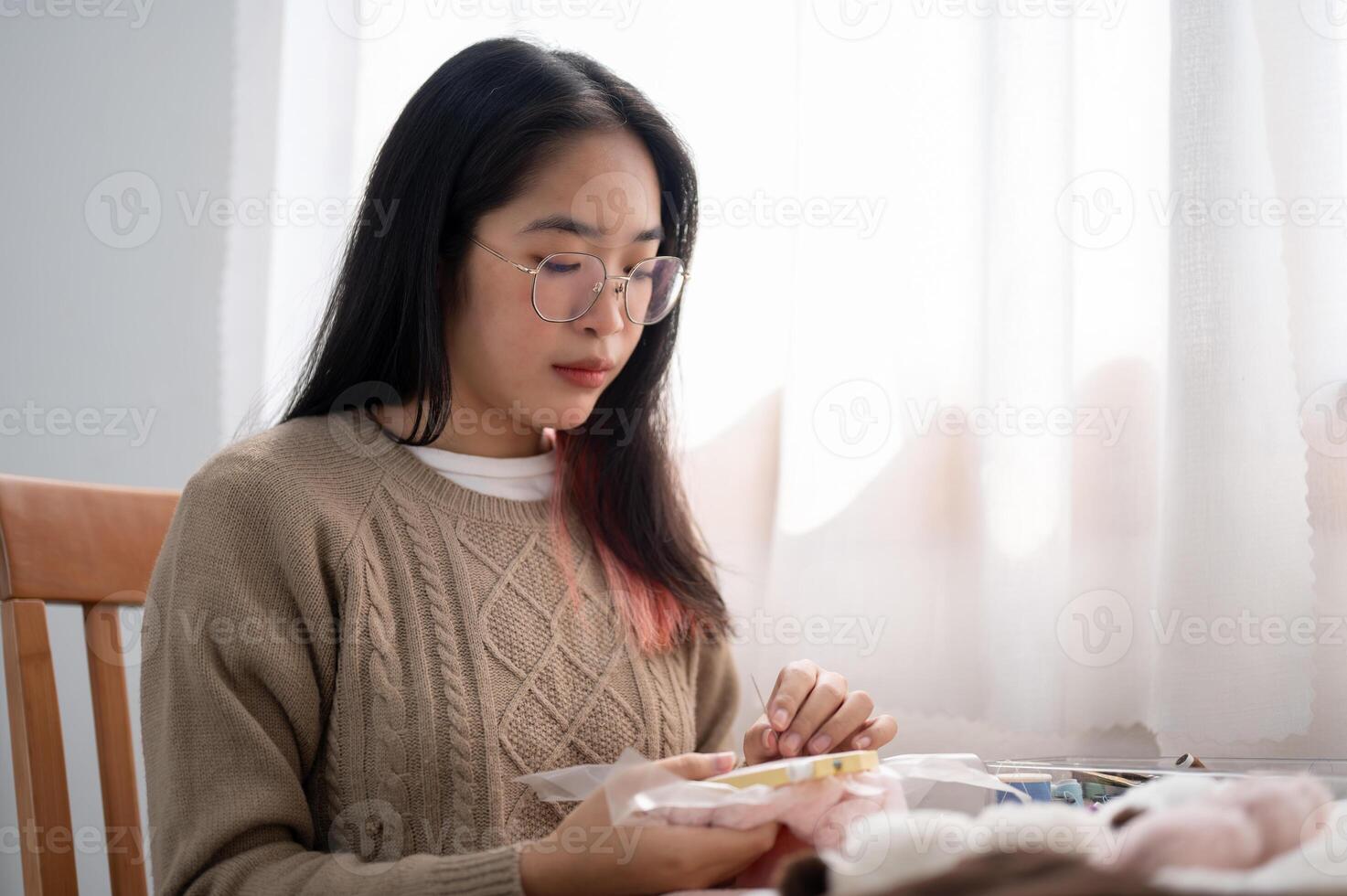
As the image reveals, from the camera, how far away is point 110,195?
1697 millimetres

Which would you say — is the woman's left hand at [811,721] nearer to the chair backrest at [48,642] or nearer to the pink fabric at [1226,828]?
the pink fabric at [1226,828]

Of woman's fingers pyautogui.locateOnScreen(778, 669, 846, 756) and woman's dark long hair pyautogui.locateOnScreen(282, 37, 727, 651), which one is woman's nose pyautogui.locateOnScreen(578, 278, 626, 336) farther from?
woman's fingers pyautogui.locateOnScreen(778, 669, 846, 756)

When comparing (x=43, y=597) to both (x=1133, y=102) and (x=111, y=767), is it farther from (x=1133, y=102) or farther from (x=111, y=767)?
(x=1133, y=102)

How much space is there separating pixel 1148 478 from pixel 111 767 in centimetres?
115

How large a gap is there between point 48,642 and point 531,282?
59 centimetres

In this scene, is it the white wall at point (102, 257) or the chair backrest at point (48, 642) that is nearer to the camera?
the chair backrest at point (48, 642)

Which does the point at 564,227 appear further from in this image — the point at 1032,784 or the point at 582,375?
the point at 1032,784

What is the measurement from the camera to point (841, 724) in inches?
39.4

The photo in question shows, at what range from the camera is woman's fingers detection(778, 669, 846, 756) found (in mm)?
980

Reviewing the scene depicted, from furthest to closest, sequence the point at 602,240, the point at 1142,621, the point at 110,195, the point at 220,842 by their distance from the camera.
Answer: the point at 110,195
the point at 1142,621
the point at 602,240
the point at 220,842

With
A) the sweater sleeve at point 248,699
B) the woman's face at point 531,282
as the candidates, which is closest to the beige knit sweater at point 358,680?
the sweater sleeve at point 248,699

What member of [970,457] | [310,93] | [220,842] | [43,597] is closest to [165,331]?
[310,93]

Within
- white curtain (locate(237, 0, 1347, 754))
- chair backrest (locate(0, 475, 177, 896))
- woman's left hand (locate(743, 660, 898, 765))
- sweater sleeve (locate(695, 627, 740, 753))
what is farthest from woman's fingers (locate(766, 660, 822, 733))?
chair backrest (locate(0, 475, 177, 896))

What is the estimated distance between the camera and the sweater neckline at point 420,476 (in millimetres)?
1113
